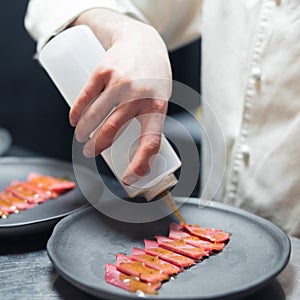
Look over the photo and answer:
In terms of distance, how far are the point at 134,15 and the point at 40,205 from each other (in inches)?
17.1

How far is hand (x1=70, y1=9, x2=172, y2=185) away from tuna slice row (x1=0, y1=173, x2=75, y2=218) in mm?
222

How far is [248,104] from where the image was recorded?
1.03m

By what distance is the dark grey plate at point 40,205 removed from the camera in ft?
2.91

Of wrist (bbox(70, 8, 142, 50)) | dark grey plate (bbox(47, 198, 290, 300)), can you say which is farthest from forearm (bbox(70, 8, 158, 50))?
dark grey plate (bbox(47, 198, 290, 300))

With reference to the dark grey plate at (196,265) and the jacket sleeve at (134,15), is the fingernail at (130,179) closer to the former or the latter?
the dark grey plate at (196,265)

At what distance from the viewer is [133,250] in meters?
0.85

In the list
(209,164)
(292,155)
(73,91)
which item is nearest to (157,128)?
(73,91)

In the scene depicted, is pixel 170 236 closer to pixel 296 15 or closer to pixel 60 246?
pixel 60 246

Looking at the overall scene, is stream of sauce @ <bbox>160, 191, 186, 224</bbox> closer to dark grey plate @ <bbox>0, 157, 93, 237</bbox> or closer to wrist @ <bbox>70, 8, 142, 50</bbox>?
dark grey plate @ <bbox>0, 157, 93, 237</bbox>

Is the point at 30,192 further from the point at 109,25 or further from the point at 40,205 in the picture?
the point at 109,25

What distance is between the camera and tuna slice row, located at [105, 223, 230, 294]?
2.40ft

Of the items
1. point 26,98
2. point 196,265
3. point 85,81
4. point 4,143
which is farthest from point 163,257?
point 26,98

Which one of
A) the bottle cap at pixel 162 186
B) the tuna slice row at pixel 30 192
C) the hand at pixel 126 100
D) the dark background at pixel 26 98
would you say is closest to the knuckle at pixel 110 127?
the hand at pixel 126 100

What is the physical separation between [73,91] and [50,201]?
265mm
